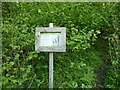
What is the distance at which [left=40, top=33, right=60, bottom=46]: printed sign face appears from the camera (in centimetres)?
372

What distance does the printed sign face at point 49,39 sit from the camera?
3724 millimetres

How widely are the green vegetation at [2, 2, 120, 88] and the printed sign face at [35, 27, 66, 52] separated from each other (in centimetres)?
11

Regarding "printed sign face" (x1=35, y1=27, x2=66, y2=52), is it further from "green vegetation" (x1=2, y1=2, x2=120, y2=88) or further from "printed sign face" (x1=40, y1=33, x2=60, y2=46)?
"green vegetation" (x1=2, y1=2, x2=120, y2=88)

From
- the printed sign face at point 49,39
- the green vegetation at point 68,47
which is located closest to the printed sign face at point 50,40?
the printed sign face at point 49,39

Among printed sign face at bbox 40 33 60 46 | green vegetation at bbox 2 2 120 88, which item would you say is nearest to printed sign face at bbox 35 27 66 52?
printed sign face at bbox 40 33 60 46

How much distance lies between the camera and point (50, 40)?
3.72 metres

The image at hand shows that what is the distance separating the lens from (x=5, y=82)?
3.37 metres

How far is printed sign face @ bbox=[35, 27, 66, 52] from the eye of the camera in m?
3.72

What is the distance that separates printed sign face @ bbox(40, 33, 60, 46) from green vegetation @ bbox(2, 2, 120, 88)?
146 mm

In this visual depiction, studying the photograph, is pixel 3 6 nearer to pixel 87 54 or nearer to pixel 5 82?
pixel 87 54

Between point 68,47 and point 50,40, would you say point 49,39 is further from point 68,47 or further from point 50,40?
point 68,47

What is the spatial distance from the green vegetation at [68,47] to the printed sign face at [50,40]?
11 cm

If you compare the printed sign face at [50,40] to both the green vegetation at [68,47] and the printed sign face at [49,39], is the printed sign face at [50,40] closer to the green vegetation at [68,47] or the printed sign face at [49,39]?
the printed sign face at [49,39]

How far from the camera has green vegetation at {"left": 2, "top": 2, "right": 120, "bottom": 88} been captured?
369 centimetres
